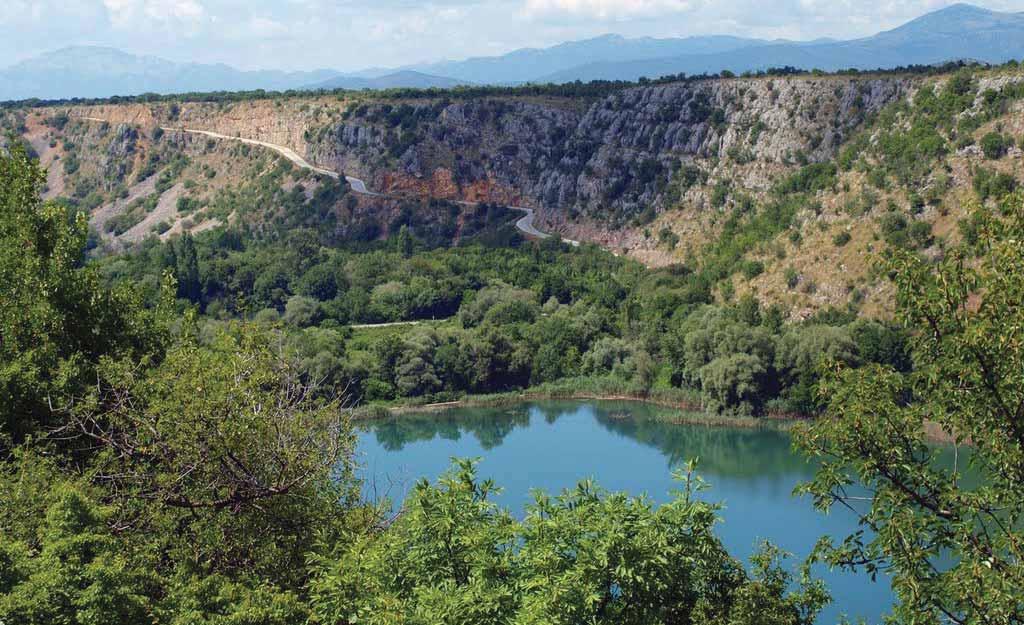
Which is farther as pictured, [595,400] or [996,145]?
[595,400]

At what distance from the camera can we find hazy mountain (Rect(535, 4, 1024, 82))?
154 meters

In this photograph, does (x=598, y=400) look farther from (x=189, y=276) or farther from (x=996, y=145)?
(x=189, y=276)

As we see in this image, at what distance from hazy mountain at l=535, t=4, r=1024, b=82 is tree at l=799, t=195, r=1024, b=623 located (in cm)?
14927

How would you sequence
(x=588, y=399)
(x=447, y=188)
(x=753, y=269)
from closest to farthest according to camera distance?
(x=588, y=399)
(x=753, y=269)
(x=447, y=188)

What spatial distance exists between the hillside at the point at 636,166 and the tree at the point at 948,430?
18413 mm

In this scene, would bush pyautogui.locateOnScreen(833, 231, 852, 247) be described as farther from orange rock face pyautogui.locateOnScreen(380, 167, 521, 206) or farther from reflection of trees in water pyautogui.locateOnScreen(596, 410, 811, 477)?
orange rock face pyautogui.locateOnScreen(380, 167, 521, 206)

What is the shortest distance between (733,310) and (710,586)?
87.7ft

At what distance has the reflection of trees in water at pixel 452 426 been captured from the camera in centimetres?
2980

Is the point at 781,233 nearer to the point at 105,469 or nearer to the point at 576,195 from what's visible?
the point at 576,195

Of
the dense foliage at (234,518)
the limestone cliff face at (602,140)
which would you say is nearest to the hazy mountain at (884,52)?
the limestone cliff face at (602,140)

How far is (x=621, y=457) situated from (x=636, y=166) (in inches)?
900

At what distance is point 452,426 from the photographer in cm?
3122

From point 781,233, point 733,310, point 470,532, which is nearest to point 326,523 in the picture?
point 470,532

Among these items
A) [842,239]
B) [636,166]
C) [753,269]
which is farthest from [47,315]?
[636,166]
